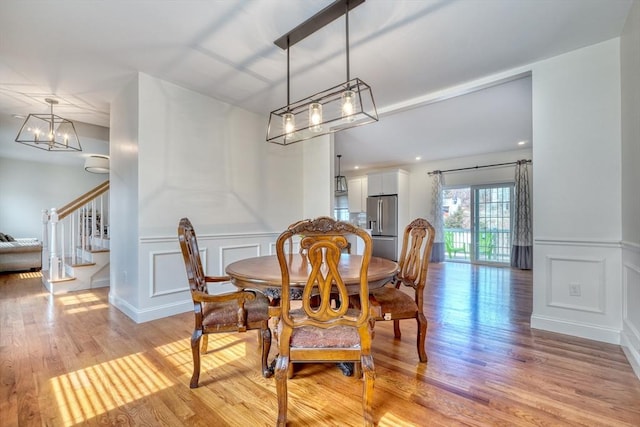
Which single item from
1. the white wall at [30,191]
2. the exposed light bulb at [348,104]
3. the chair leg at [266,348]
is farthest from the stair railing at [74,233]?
the exposed light bulb at [348,104]

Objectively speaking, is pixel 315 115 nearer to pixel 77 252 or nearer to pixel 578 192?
pixel 578 192

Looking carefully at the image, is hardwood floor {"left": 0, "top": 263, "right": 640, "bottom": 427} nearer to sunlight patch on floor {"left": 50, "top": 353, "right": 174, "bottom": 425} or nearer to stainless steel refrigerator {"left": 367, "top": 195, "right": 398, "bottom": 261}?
sunlight patch on floor {"left": 50, "top": 353, "right": 174, "bottom": 425}

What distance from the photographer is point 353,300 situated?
202cm

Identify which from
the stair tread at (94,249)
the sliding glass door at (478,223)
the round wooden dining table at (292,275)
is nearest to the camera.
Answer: the round wooden dining table at (292,275)

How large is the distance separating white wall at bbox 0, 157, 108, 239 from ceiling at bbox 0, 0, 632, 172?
178 inches

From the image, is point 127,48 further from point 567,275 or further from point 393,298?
point 567,275

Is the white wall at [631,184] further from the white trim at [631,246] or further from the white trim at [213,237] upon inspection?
the white trim at [213,237]

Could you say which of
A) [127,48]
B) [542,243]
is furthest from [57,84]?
[542,243]

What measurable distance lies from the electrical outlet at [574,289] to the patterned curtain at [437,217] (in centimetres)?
426

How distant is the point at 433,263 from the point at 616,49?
503 centimetres

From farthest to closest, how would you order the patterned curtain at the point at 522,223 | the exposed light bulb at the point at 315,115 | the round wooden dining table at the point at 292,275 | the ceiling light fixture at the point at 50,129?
the patterned curtain at the point at 522,223, the ceiling light fixture at the point at 50,129, the exposed light bulb at the point at 315,115, the round wooden dining table at the point at 292,275

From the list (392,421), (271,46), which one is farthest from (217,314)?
(271,46)

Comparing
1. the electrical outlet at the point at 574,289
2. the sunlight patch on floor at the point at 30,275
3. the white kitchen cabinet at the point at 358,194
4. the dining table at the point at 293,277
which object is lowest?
the sunlight patch on floor at the point at 30,275

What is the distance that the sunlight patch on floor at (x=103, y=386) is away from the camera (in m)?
1.55
